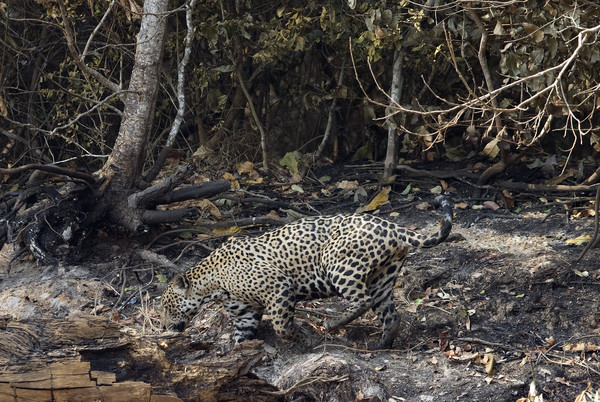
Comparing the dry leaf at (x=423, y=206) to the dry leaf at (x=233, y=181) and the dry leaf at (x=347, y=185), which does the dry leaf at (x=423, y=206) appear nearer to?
the dry leaf at (x=347, y=185)

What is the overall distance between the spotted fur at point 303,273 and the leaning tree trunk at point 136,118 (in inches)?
82.7

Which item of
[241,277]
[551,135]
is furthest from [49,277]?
[551,135]

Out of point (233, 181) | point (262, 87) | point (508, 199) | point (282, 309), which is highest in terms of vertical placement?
point (262, 87)

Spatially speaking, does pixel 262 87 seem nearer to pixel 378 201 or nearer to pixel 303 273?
pixel 378 201

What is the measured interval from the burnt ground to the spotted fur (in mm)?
290

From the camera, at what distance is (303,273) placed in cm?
700

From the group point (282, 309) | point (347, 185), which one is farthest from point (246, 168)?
point (282, 309)

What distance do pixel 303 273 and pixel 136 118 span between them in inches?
122

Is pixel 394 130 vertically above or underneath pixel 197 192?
above

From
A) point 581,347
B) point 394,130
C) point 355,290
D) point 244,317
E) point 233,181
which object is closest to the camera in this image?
point 581,347

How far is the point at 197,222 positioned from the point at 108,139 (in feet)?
11.1

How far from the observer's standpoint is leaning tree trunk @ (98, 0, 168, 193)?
8.80 m

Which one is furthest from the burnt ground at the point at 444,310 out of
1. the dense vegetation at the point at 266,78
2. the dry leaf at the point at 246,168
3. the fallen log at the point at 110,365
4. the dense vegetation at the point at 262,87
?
the dry leaf at the point at 246,168

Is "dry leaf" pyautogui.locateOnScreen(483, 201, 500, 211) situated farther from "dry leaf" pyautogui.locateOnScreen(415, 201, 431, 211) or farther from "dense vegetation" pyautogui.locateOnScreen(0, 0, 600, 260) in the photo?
"dry leaf" pyautogui.locateOnScreen(415, 201, 431, 211)
